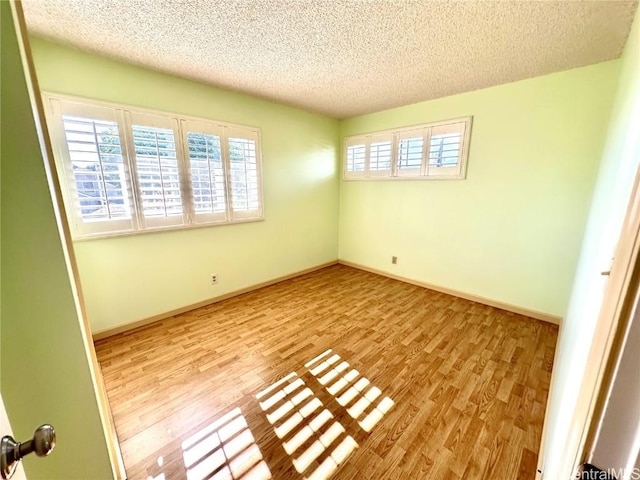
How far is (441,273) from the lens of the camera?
3.29 metres

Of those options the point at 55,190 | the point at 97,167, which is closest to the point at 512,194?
the point at 55,190

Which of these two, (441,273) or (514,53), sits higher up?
(514,53)

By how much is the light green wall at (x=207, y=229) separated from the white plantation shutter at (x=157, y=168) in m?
0.16

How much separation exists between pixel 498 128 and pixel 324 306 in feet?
8.84

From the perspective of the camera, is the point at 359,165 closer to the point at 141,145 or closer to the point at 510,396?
the point at 141,145

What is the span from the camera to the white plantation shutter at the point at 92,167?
1920 mm

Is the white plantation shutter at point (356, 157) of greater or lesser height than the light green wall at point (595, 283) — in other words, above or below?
above

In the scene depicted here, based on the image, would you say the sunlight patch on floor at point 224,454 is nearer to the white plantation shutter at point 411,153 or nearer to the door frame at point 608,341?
the door frame at point 608,341

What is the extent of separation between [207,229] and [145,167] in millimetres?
834

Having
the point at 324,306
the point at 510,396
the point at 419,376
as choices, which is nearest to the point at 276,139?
the point at 324,306

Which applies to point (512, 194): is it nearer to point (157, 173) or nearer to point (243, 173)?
point (243, 173)

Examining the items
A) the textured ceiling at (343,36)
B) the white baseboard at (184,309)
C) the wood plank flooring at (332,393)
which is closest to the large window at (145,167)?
the textured ceiling at (343,36)

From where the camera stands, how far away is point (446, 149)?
9.84ft

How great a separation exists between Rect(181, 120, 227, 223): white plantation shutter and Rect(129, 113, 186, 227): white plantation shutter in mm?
134
